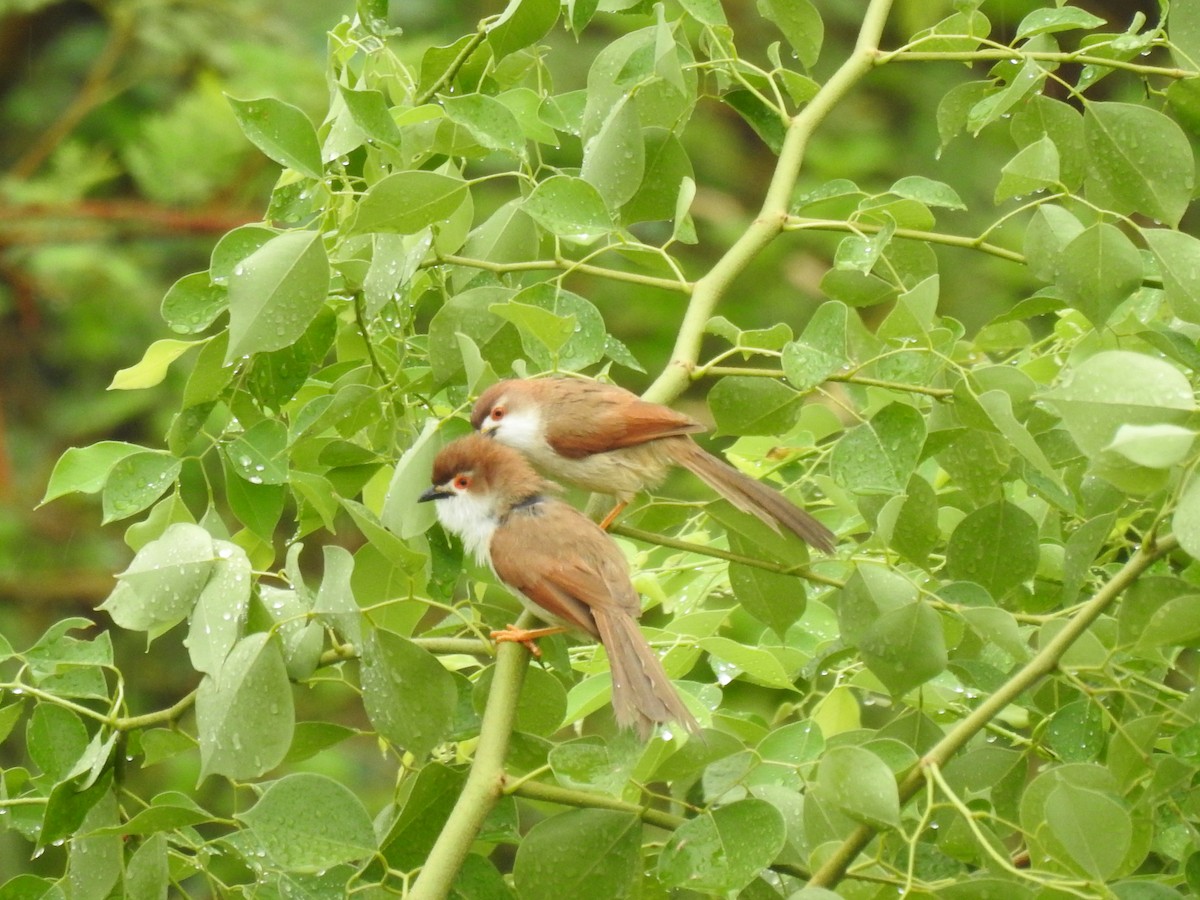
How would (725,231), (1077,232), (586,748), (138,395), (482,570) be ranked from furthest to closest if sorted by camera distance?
(725,231)
(138,395)
(482,570)
(1077,232)
(586,748)

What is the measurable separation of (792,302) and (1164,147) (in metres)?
5.65

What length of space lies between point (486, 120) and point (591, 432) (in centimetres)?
100

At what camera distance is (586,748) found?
1611mm

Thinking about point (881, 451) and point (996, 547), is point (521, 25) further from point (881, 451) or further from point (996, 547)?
point (996, 547)

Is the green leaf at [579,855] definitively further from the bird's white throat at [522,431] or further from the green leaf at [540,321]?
the bird's white throat at [522,431]

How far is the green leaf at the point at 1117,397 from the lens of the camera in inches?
53.3

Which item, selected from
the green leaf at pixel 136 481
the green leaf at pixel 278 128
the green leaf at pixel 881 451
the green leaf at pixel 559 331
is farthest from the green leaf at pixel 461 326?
the green leaf at pixel 881 451

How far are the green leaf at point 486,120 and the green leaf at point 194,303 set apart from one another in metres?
0.37

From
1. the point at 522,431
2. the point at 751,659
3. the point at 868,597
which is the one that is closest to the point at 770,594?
the point at 751,659

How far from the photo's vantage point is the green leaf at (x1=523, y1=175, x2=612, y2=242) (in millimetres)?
1842

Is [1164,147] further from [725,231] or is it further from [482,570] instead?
[725,231]

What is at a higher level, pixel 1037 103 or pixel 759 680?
pixel 1037 103

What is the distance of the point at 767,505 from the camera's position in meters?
2.07

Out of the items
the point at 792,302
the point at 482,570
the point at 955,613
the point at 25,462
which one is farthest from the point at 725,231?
the point at 955,613
